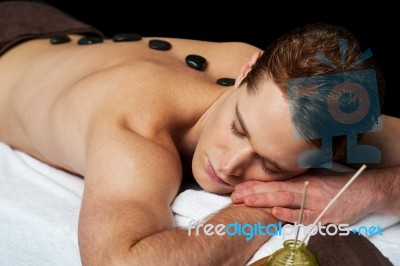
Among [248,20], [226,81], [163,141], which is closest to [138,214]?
[163,141]

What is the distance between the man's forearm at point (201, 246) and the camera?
1118mm

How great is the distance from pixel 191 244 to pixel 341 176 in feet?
1.35

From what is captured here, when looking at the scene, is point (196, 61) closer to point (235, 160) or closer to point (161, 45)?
point (161, 45)

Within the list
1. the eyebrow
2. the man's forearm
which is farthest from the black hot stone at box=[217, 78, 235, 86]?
the man's forearm

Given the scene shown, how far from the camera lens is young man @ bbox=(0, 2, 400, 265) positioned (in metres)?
1.19

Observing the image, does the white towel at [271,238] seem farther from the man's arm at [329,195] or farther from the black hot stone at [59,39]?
the black hot stone at [59,39]

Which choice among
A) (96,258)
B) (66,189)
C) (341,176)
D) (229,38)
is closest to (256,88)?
(341,176)

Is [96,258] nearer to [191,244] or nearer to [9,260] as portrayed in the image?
[191,244]

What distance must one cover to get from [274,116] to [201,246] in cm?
29

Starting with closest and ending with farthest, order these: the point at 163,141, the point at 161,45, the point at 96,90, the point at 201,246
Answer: the point at 201,246 < the point at 163,141 < the point at 96,90 < the point at 161,45

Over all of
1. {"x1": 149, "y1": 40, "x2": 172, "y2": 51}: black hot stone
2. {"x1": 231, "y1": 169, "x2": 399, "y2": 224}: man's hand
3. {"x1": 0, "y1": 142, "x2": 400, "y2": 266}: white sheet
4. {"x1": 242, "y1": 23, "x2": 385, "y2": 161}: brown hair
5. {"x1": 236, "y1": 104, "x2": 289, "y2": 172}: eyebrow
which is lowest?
{"x1": 0, "y1": 142, "x2": 400, "y2": 266}: white sheet

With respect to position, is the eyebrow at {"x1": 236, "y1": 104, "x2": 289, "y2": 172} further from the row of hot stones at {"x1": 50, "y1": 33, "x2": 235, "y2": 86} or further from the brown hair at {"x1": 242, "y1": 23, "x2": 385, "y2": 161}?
the row of hot stones at {"x1": 50, "y1": 33, "x2": 235, "y2": 86}

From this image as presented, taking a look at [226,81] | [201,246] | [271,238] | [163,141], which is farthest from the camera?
[226,81]

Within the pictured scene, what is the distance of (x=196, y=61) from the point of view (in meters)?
1.72
